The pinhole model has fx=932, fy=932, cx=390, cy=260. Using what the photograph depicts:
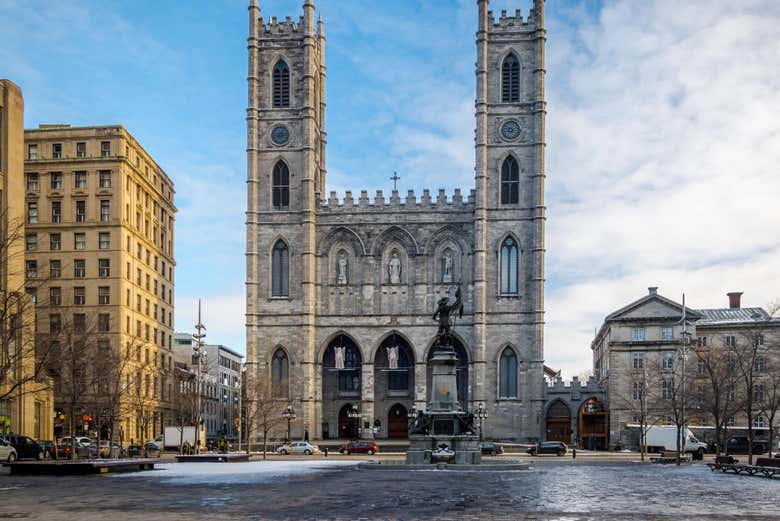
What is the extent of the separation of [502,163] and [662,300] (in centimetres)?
1982

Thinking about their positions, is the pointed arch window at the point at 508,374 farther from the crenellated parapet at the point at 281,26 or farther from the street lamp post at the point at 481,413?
the crenellated parapet at the point at 281,26

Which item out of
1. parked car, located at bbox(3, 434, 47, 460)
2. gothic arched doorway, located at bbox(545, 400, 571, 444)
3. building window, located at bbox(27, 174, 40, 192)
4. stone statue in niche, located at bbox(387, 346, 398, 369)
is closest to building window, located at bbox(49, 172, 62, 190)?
building window, located at bbox(27, 174, 40, 192)

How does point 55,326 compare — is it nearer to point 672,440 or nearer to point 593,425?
point 672,440

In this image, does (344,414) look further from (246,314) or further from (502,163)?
(502,163)

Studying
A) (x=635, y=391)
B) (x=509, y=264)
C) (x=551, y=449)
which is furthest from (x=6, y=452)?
(x=635, y=391)

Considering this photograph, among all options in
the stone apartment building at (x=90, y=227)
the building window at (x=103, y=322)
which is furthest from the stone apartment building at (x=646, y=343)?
the building window at (x=103, y=322)

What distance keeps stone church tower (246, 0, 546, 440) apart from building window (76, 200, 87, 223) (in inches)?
640

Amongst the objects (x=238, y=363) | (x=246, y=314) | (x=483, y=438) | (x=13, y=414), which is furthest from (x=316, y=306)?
(x=238, y=363)

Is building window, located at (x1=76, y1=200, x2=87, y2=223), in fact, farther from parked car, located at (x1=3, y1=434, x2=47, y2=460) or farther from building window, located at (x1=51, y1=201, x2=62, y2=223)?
parked car, located at (x1=3, y1=434, x2=47, y2=460)

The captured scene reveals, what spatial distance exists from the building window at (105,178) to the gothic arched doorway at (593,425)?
47.3 meters

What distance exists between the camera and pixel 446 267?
293 ft

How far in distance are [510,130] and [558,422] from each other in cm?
2814

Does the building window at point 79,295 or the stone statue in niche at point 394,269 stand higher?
the stone statue in niche at point 394,269

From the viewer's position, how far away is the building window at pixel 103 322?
74.7 metres
